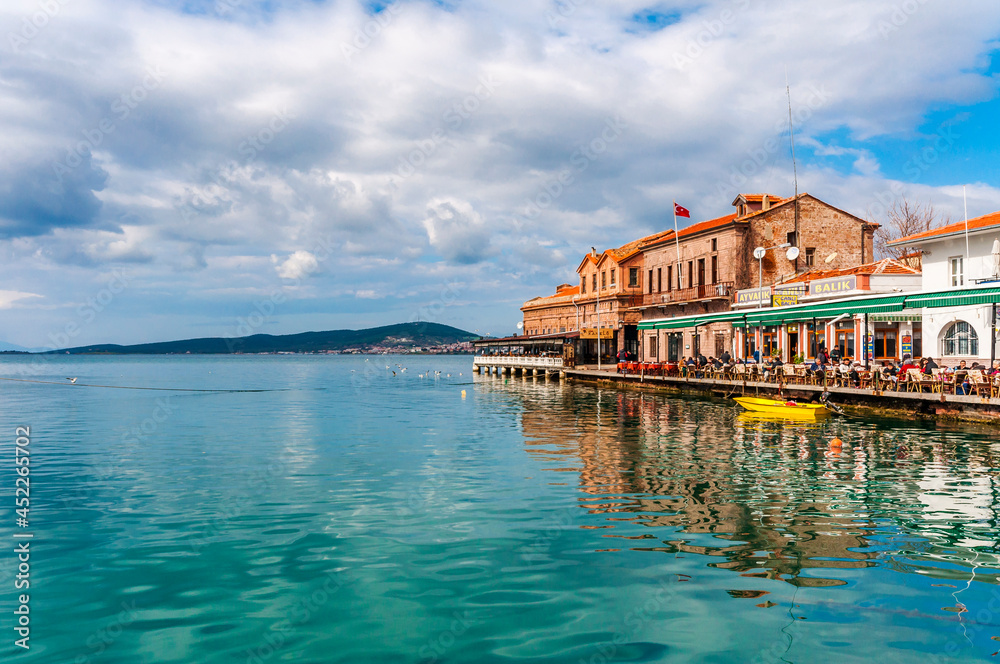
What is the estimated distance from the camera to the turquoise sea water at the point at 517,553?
23.9 feet

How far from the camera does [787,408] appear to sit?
28391mm

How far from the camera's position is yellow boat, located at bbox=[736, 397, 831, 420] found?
27.5 meters

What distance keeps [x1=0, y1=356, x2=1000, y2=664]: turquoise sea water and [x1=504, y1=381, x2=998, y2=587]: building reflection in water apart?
3.0 inches

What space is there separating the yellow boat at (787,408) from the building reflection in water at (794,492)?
90 centimetres

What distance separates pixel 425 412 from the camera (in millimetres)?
36656

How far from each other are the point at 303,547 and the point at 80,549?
3.59 metres

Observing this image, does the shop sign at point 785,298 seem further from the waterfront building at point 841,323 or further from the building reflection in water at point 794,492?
the building reflection in water at point 794,492

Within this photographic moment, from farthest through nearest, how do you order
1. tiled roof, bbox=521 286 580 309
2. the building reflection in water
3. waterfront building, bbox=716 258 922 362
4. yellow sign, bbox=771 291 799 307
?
1. tiled roof, bbox=521 286 580 309
2. yellow sign, bbox=771 291 799 307
3. waterfront building, bbox=716 258 922 362
4. the building reflection in water

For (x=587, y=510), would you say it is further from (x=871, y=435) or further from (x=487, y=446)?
(x=871, y=435)

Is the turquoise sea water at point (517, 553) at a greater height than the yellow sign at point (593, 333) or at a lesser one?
lesser

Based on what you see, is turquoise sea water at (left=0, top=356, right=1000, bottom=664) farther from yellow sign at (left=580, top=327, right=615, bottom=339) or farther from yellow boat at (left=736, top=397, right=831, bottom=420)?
yellow sign at (left=580, top=327, right=615, bottom=339)

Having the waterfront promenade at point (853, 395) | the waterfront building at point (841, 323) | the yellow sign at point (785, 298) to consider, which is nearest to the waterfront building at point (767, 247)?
the waterfront building at point (841, 323)

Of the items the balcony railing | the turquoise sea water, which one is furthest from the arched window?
the balcony railing

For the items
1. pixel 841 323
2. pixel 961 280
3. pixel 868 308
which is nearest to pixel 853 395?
pixel 868 308
